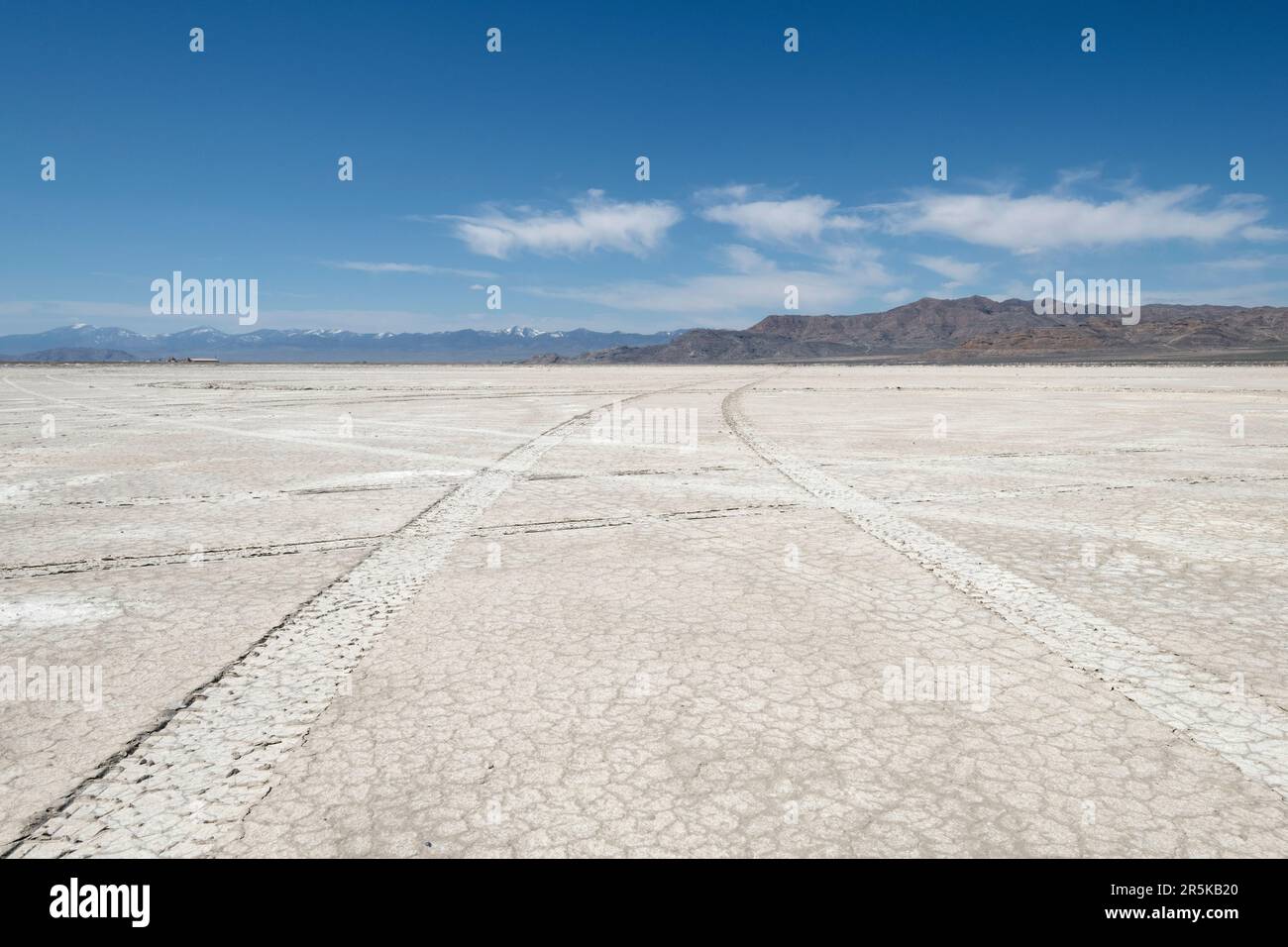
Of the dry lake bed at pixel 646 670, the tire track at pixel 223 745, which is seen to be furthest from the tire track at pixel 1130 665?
the tire track at pixel 223 745

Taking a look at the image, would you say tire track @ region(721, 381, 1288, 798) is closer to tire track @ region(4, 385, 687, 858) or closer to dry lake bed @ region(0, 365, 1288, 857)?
dry lake bed @ region(0, 365, 1288, 857)

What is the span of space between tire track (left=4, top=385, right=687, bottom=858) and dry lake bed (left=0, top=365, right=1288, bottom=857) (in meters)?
0.02

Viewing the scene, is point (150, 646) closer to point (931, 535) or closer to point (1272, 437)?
point (931, 535)

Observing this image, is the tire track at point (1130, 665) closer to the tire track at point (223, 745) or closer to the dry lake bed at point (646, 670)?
→ the dry lake bed at point (646, 670)

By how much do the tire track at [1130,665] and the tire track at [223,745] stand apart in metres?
3.44

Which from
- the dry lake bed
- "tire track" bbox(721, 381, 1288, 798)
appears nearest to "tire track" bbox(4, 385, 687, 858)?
the dry lake bed

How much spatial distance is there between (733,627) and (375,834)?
2.28 m

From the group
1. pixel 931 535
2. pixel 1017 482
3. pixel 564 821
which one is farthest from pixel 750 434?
pixel 564 821

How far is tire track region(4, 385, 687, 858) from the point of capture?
2.41 m

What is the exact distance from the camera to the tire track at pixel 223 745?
2.41 meters

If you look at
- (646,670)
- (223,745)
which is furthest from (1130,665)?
(223,745)

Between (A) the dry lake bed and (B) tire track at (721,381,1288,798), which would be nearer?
(A) the dry lake bed

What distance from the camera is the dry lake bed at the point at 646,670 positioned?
2.48m

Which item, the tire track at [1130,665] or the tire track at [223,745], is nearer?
the tire track at [223,745]
